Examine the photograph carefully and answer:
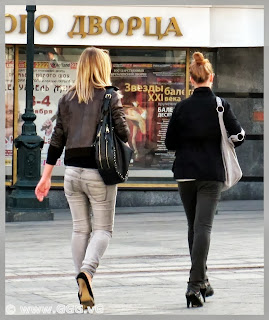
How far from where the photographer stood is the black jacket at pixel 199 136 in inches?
295

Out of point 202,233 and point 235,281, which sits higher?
point 202,233

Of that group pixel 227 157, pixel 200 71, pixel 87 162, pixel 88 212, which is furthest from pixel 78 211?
pixel 200 71

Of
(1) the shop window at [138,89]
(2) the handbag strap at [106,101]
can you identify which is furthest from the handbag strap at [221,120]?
(1) the shop window at [138,89]

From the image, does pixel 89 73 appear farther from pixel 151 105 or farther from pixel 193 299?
pixel 151 105

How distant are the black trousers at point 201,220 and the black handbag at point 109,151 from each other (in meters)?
0.67

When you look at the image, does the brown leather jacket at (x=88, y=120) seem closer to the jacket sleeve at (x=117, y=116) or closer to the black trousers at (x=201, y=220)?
the jacket sleeve at (x=117, y=116)

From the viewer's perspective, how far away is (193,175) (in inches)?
295

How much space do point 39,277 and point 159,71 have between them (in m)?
8.66

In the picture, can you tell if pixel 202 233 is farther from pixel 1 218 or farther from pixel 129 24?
pixel 129 24

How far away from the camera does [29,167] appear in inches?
578

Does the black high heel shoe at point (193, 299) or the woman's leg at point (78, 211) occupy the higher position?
the woman's leg at point (78, 211)

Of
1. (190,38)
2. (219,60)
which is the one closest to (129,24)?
(190,38)

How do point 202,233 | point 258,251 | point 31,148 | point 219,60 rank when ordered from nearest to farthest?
1. point 202,233
2. point 258,251
3. point 31,148
4. point 219,60

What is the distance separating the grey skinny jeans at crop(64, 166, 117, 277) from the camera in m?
7.05
